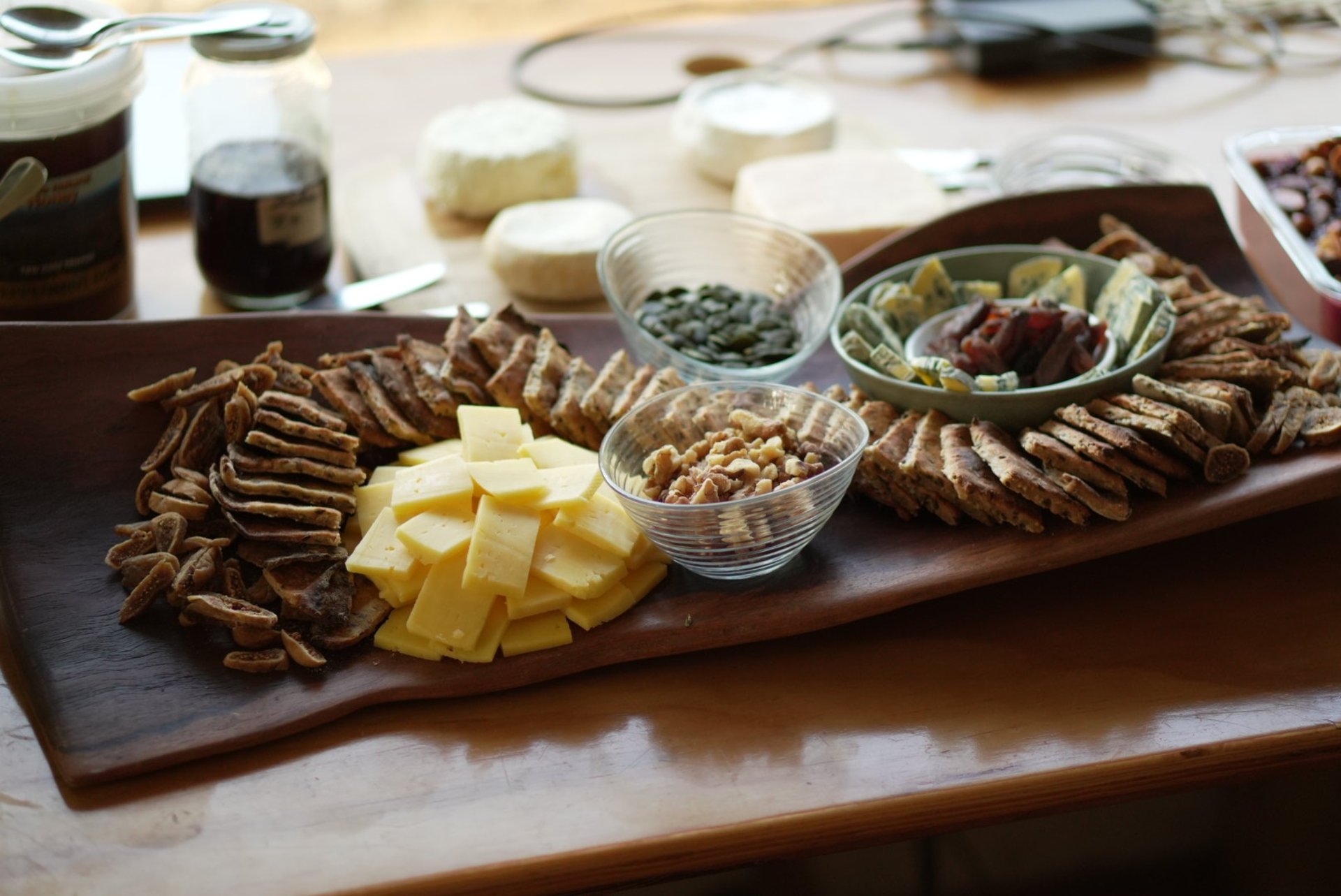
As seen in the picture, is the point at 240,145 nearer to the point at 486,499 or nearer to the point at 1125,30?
the point at 486,499

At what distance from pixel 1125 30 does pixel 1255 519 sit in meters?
1.67

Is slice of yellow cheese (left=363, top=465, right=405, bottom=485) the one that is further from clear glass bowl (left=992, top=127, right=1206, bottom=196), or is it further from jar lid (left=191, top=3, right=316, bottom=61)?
clear glass bowl (left=992, top=127, right=1206, bottom=196)

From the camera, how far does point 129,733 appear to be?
118cm

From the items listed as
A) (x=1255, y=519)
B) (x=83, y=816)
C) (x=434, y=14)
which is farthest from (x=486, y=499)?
(x=434, y=14)

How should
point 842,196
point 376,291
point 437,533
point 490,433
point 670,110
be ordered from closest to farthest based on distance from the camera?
point 437,533 → point 490,433 → point 376,291 → point 842,196 → point 670,110

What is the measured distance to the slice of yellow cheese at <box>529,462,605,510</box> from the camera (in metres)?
1.32

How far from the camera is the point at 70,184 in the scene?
163cm

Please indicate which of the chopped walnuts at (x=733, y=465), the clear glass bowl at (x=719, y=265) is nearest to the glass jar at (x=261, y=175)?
the clear glass bowl at (x=719, y=265)

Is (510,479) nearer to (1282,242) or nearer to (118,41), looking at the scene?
(118,41)

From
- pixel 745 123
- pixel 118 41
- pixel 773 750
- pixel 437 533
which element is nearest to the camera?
pixel 773 750

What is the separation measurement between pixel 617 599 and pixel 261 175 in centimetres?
93

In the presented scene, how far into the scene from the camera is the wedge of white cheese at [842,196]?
6.62ft

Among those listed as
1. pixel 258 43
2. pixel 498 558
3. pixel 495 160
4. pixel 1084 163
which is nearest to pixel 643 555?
pixel 498 558

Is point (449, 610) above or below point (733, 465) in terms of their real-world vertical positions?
below
